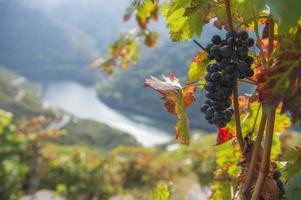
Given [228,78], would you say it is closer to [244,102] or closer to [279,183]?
[279,183]

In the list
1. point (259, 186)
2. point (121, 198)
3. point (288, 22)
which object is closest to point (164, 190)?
point (259, 186)

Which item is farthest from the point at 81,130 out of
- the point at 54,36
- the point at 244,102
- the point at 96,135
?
the point at 54,36

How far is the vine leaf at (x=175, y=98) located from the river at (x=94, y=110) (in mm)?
45187

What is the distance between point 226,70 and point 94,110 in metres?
62.5

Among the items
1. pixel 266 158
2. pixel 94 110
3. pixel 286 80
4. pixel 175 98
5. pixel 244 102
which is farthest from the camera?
pixel 94 110

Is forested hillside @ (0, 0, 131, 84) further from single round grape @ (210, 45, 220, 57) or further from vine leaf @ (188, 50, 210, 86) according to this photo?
single round grape @ (210, 45, 220, 57)

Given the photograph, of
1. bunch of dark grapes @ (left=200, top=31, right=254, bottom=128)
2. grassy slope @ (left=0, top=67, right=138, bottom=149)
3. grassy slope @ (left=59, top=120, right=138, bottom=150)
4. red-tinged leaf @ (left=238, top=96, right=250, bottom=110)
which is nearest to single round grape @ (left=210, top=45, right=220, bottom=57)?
bunch of dark grapes @ (left=200, top=31, right=254, bottom=128)

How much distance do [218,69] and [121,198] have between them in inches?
299

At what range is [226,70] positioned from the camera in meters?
0.57

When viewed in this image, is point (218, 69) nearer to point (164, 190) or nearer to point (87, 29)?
point (164, 190)

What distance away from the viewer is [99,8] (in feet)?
350

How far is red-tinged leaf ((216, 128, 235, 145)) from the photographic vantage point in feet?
2.46

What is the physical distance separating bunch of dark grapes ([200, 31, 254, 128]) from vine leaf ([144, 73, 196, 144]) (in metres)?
0.06

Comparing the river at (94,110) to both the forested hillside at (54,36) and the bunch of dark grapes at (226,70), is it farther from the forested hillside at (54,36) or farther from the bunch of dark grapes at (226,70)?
the bunch of dark grapes at (226,70)
